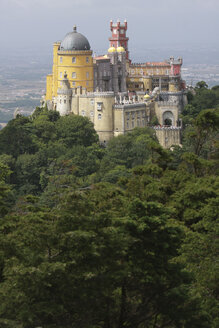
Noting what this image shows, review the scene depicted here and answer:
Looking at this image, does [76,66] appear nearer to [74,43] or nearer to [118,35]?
[74,43]

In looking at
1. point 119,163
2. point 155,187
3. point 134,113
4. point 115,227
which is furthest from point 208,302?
point 134,113

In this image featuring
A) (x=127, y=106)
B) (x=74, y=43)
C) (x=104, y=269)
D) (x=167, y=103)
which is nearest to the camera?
(x=104, y=269)

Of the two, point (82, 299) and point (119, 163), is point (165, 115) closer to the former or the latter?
point (119, 163)

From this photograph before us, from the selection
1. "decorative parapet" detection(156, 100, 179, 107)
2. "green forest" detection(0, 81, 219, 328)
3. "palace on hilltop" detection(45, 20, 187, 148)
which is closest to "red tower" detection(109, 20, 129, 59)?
"palace on hilltop" detection(45, 20, 187, 148)

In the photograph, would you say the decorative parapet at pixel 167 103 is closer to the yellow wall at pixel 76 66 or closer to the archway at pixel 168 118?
the archway at pixel 168 118

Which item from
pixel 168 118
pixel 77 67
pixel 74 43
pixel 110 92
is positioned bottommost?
pixel 168 118

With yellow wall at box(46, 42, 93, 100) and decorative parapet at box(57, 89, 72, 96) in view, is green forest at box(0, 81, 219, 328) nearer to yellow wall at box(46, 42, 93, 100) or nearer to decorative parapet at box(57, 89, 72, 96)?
decorative parapet at box(57, 89, 72, 96)

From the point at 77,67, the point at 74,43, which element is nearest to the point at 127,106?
the point at 77,67

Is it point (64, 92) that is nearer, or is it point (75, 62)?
point (64, 92)

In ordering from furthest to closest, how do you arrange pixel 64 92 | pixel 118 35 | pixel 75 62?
1. pixel 118 35
2. pixel 75 62
3. pixel 64 92
